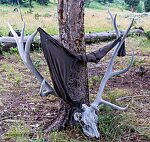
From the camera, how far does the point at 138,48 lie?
12.1 meters

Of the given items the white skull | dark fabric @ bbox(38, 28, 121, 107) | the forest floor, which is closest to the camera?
dark fabric @ bbox(38, 28, 121, 107)

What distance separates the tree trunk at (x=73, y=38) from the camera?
4.43 metres

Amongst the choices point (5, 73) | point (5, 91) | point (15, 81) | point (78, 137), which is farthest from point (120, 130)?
point (5, 73)

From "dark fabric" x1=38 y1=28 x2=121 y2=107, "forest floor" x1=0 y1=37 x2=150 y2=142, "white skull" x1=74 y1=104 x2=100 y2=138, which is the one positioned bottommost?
"forest floor" x1=0 y1=37 x2=150 y2=142

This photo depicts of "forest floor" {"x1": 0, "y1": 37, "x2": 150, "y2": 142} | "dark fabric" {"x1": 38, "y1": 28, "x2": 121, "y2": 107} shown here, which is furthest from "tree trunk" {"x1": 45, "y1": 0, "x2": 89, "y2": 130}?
"forest floor" {"x1": 0, "y1": 37, "x2": 150, "y2": 142}

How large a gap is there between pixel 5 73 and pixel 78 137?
13.6 feet

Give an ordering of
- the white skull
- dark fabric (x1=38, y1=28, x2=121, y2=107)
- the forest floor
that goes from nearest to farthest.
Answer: dark fabric (x1=38, y1=28, x2=121, y2=107) → the white skull → the forest floor

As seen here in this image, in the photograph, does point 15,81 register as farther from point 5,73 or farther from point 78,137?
point 78,137

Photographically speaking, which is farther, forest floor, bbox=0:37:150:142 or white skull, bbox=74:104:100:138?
forest floor, bbox=0:37:150:142

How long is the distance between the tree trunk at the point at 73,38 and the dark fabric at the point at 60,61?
0.11 meters

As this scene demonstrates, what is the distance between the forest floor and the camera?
4516mm

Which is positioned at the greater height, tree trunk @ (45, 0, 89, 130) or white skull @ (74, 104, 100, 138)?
tree trunk @ (45, 0, 89, 130)

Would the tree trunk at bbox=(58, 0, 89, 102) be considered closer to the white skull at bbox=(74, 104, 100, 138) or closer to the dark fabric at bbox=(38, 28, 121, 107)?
the dark fabric at bbox=(38, 28, 121, 107)

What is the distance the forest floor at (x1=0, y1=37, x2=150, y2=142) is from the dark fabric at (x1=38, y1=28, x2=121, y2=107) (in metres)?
0.51
